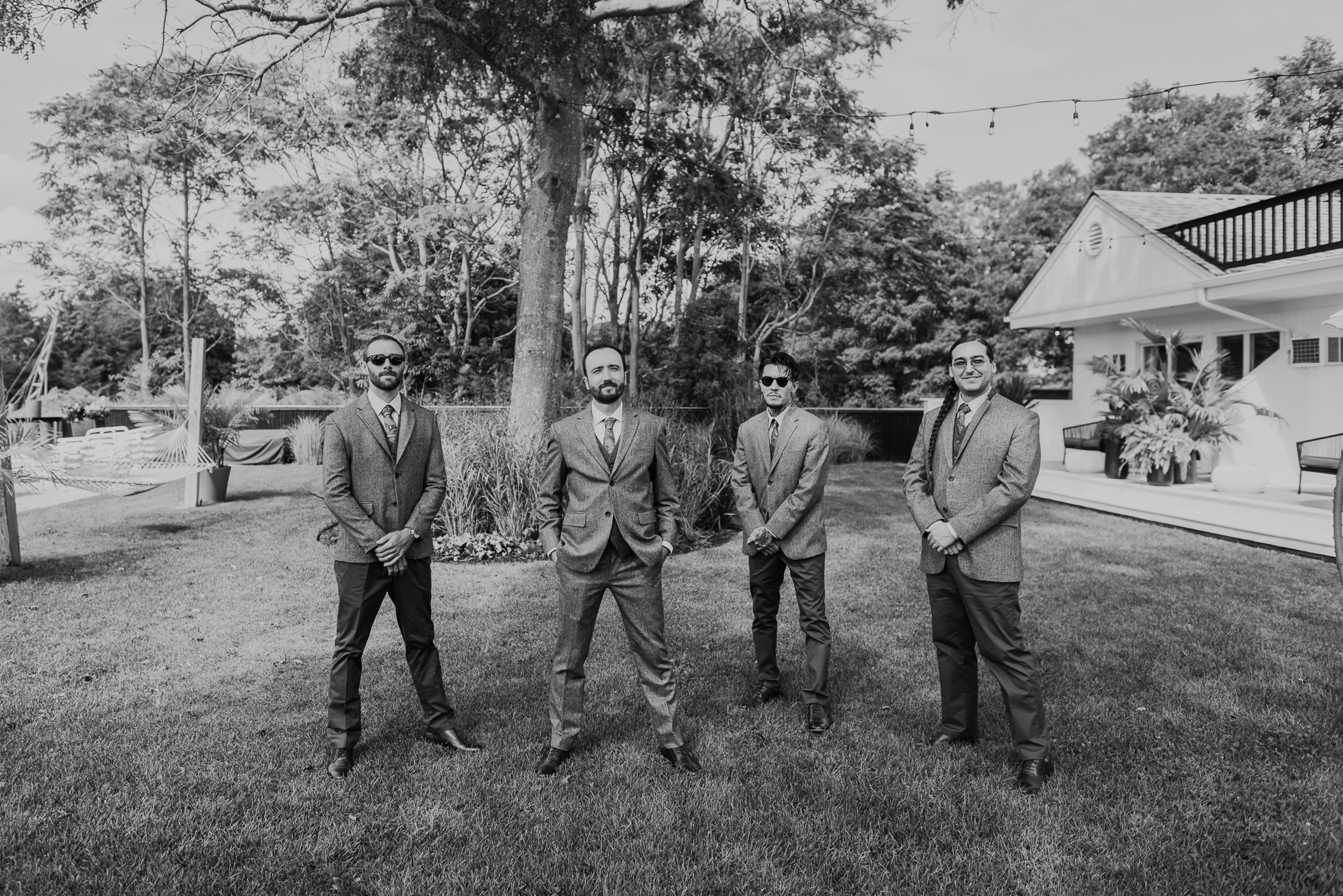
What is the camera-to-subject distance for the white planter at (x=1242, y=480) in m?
11.0

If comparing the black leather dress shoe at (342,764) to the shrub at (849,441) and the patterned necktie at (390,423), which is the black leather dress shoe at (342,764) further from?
the shrub at (849,441)

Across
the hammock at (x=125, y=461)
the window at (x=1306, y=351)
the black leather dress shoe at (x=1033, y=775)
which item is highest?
the window at (x=1306, y=351)

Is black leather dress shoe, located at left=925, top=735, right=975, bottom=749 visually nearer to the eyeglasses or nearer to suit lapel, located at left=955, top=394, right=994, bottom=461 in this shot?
suit lapel, located at left=955, top=394, right=994, bottom=461

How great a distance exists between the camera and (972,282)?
113 feet

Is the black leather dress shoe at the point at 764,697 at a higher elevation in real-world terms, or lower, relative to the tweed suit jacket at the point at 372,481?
lower

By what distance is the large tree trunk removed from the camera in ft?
33.7

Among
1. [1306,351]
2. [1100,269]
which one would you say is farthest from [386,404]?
[1100,269]

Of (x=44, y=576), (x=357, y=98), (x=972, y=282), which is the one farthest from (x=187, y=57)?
(x=972, y=282)

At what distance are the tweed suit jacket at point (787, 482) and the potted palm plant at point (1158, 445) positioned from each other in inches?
392

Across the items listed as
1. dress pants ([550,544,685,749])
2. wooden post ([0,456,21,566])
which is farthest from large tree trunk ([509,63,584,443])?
dress pants ([550,544,685,749])

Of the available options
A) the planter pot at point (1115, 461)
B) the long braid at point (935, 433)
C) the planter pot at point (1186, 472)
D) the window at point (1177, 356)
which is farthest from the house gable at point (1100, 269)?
the long braid at point (935, 433)

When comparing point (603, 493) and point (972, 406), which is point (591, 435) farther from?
point (972, 406)

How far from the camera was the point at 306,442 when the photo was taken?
20.7 m

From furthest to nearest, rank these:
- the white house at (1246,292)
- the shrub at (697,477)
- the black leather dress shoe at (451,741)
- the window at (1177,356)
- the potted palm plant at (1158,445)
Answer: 1. the window at (1177,356)
2. the potted palm plant at (1158,445)
3. the white house at (1246,292)
4. the shrub at (697,477)
5. the black leather dress shoe at (451,741)
